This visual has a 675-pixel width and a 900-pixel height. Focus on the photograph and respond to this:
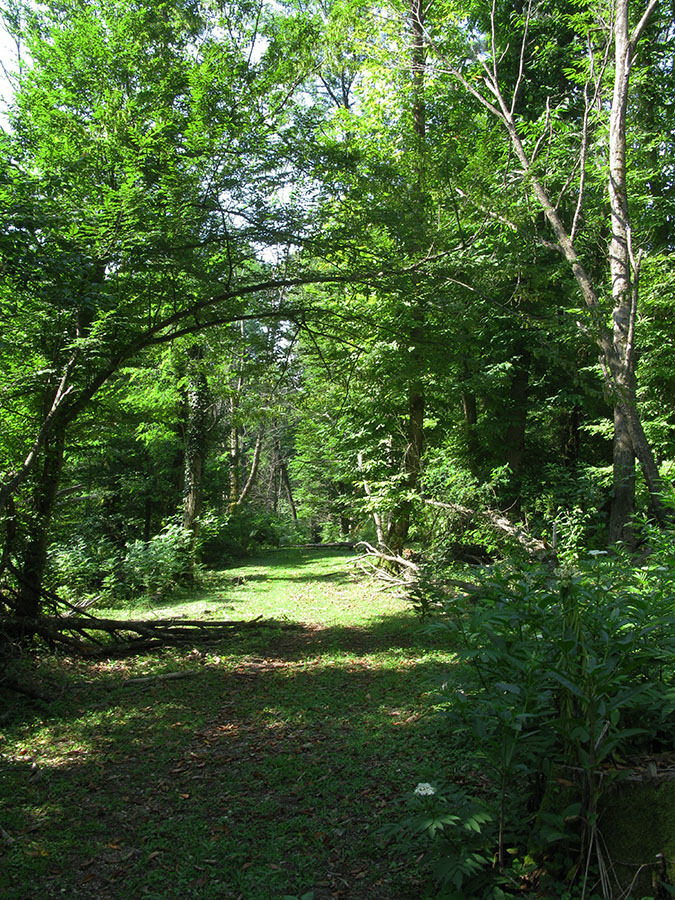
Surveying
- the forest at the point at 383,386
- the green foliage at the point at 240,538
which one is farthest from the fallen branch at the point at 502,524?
the green foliage at the point at 240,538

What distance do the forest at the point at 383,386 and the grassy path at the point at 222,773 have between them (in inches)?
2.0

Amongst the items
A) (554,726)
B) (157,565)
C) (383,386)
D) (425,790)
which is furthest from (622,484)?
(157,565)

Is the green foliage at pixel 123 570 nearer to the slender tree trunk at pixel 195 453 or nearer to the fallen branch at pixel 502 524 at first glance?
the slender tree trunk at pixel 195 453

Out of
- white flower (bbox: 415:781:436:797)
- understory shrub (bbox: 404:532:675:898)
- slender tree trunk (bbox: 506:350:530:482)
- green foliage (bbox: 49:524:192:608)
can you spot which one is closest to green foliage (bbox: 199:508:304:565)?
green foliage (bbox: 49:524:192:608)

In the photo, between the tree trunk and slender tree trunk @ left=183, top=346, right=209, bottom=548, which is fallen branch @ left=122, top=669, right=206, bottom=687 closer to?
the tree trunk

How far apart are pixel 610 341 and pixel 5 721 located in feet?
30.5

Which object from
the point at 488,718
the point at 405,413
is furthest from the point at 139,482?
the point at 488,718

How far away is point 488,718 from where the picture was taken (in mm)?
2428

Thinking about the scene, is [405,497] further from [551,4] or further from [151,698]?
[551,4]

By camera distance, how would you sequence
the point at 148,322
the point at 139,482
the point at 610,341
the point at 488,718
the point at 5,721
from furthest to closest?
the point at 139,482, the point at 610,341, the point at 148,322, the point at 5,721, the point at 488,718

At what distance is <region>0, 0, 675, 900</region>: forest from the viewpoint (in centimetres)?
247

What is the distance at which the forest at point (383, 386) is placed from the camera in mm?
2467

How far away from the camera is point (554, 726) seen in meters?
2.41

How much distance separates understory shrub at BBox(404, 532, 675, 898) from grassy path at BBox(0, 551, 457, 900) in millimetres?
428
